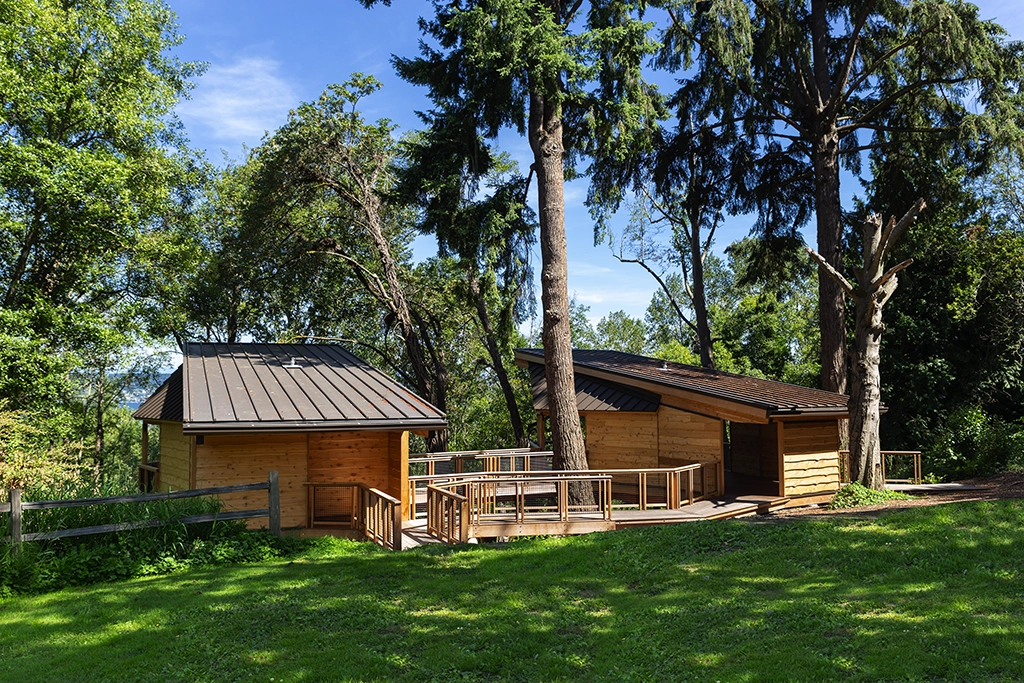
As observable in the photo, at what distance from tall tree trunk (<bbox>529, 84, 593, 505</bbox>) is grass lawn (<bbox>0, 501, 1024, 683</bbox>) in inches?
162

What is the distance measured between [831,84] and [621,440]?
12.6 m

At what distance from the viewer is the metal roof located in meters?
11.8

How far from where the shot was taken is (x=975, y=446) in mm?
19781

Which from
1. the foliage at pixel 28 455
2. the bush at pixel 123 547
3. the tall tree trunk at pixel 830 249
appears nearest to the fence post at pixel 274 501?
the bush at pixel 123 547

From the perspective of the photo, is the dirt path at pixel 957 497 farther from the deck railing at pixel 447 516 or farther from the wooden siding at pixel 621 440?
the deck railing at pixel 447 516

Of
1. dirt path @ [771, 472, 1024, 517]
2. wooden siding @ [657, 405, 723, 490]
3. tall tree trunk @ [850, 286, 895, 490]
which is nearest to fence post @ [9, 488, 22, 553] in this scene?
dirt path @ [771, 472, 1024, 517]

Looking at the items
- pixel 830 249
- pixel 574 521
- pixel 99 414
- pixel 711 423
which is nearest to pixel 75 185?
pixel 99 414

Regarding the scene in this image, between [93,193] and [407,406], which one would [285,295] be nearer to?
[93,193]

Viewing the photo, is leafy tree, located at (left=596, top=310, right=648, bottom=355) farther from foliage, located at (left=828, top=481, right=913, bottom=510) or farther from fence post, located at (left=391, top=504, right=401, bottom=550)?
fence post, located at (left=391, top=504, right=401, bottom=550)

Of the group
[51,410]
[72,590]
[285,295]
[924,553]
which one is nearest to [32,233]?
[51,410]

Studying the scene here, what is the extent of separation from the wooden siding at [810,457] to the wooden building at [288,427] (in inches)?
296

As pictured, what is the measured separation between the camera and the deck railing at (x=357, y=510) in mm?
11281

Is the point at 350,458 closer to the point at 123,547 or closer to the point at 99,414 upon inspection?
the point at 123,547

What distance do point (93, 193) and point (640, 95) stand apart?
15.8 m
